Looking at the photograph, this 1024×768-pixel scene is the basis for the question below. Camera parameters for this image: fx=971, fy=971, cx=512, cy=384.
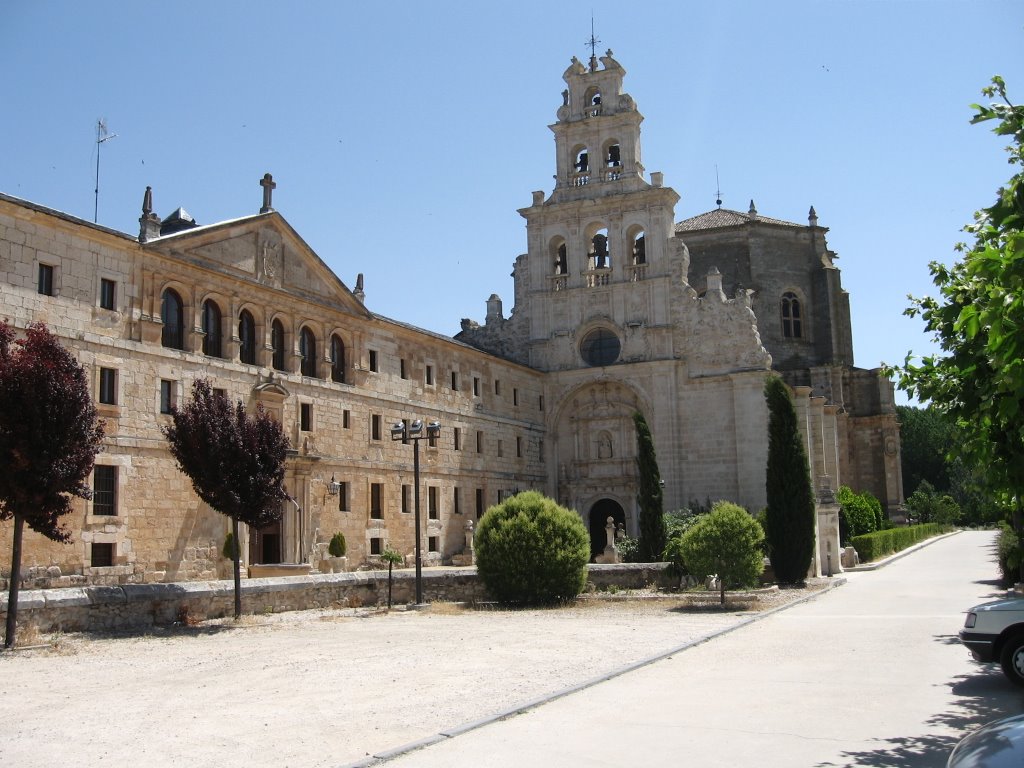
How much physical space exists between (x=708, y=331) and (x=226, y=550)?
23.0 m

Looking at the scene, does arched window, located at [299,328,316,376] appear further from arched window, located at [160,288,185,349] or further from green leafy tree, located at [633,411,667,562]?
green leafy tree, located at [633,411,667,562]

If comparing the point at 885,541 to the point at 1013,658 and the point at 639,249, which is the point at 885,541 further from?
the point at 1013,658

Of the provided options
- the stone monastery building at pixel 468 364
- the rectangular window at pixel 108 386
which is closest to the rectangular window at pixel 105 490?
the stone monastery building at pixel 468 364

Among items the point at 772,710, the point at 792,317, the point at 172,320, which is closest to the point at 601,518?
the point at 792,317

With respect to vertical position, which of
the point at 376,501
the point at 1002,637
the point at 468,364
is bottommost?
the point at 1002,637

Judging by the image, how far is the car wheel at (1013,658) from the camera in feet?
35.9

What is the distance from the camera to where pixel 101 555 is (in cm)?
2289

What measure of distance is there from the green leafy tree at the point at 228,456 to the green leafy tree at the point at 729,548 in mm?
9703

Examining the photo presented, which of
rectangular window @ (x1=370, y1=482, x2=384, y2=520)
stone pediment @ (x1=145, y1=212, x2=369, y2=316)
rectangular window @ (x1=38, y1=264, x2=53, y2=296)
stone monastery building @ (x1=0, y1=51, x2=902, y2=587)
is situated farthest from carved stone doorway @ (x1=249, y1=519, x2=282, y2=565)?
rectangular window @ (x1=38, y1=264, x2=53, y2=296)

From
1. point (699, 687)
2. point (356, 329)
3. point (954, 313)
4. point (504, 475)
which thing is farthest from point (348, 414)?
point (954, 313)

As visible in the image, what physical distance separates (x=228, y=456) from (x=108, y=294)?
731 centimetres

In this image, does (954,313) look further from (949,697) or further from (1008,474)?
(949,697)

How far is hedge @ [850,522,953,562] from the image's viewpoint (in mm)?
37844

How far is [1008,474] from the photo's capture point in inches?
308
